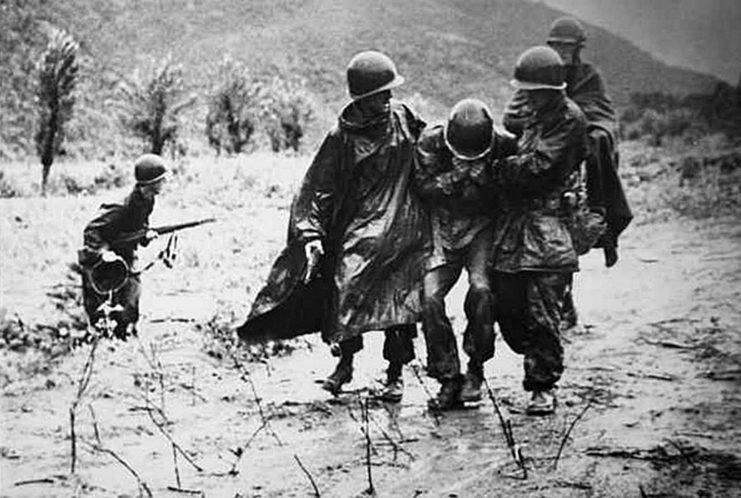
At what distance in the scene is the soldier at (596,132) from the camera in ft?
20.1

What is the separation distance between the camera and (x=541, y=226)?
4.45 m

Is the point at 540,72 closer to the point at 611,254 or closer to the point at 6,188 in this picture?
the point at 611,254

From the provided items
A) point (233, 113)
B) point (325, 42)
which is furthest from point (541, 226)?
point (233, 113)

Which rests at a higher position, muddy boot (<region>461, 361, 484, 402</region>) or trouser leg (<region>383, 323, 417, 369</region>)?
trouser leg (<region>383, 323, 417, 369</region>)

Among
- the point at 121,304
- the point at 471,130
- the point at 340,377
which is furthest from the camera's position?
the point at 121,304

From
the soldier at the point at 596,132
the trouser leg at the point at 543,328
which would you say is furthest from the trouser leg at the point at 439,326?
the soldier at the point at 596,132

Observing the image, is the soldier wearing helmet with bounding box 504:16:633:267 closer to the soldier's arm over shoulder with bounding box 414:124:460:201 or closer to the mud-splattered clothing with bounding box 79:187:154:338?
the soldier's arm over shoulder with bounding box 414:124:460:201

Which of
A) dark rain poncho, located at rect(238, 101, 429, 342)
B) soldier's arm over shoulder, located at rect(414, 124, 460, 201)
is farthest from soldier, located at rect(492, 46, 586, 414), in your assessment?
dark rain poncho, located at rect(238, 101, 429, 342)

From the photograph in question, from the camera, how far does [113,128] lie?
15.7 m

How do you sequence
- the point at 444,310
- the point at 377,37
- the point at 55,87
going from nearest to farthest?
1. the point at 444,310
2. the point at 377,37
3. the point at 55,87

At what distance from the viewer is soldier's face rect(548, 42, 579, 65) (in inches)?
243

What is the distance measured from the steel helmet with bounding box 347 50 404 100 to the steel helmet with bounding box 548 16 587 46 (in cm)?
179

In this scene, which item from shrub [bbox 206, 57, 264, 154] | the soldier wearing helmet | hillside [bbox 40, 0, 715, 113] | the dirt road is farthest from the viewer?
shrub [bbox 206, 57, 264, 154]

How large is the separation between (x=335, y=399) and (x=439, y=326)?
75 cm
